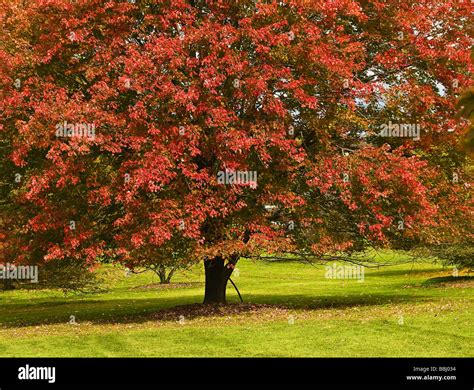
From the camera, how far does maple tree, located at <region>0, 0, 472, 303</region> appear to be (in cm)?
1958

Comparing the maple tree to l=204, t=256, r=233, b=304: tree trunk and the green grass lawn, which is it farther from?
l=204, t=256, r=233, b=304: tree trunk

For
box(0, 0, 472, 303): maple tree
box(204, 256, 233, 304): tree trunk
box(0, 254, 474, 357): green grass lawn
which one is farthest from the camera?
box(204, 256, 233, 304): tree trunk

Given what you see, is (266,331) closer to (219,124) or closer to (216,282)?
(219,124)

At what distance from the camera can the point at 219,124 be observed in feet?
64.0

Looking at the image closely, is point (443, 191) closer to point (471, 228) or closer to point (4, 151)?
point (471, 228)

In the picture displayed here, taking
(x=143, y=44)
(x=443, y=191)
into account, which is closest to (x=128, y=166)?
(x=143, y=44)

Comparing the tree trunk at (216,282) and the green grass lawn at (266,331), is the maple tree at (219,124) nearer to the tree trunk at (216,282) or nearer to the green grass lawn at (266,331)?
the green grass lawn at (266,331)

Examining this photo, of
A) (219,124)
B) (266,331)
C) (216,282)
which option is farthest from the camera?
(216,282)

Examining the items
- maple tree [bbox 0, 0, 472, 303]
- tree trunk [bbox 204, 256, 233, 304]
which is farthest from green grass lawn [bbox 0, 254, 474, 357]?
maple tree [bbox 0, 0, 472, 303]

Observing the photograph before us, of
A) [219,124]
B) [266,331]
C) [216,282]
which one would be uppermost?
[219,124]

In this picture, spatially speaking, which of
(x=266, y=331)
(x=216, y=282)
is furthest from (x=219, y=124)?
(x=216, y=282)

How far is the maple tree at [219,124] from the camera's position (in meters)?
19.6
